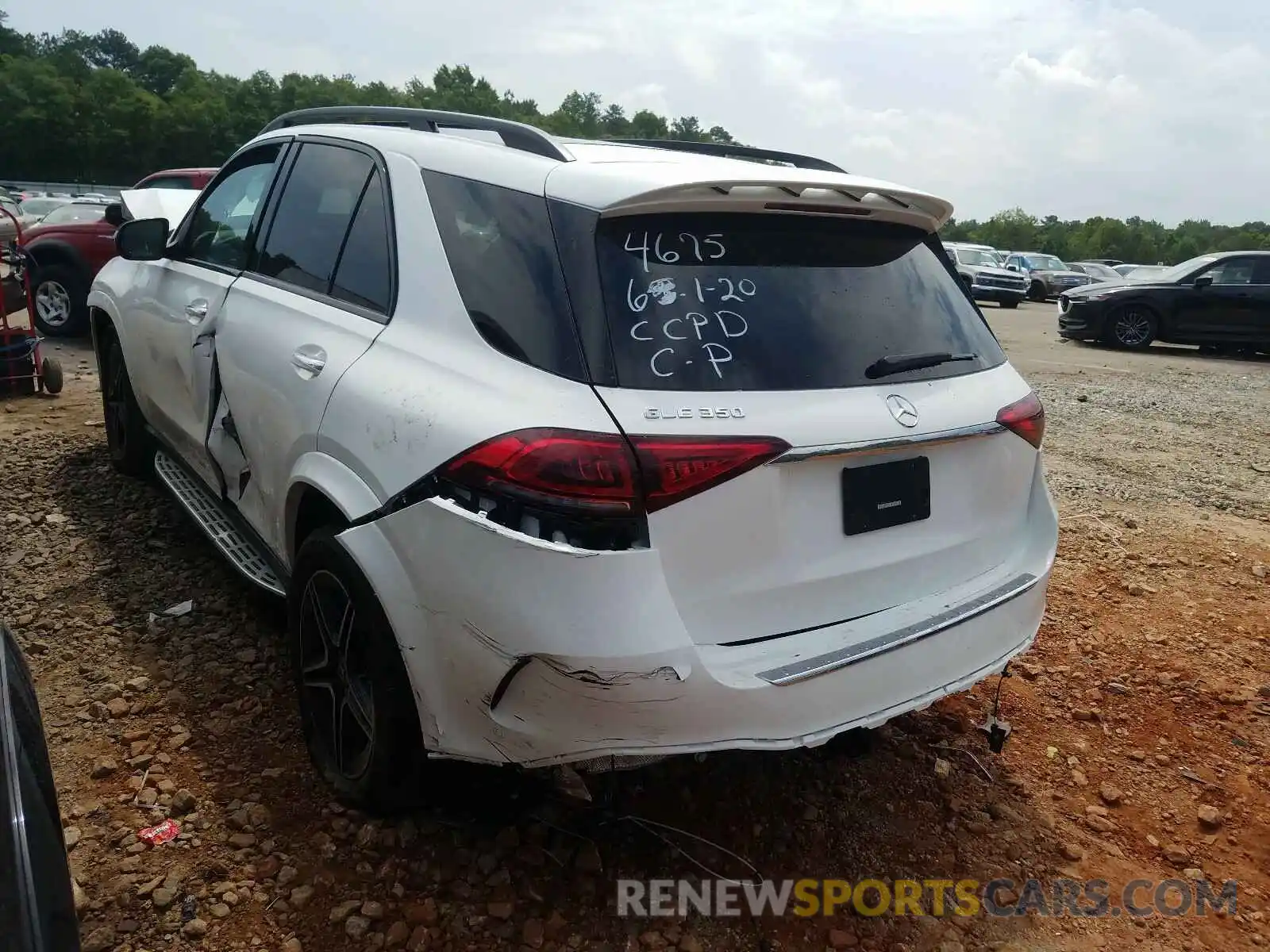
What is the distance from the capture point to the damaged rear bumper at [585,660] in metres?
1.89

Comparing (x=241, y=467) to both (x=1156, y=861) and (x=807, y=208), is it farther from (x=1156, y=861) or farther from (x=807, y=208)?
(x=1156, y=861)

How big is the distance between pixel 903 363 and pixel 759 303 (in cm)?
45

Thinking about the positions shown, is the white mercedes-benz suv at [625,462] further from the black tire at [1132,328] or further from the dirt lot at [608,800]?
the black tire at [1132,328]

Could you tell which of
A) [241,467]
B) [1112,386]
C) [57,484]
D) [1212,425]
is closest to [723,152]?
[241,467]

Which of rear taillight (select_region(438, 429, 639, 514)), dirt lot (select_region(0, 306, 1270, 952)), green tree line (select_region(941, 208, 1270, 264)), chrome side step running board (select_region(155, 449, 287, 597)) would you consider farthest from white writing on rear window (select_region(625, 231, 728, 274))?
green tree line (select_region(941, 208, 1270, 264))

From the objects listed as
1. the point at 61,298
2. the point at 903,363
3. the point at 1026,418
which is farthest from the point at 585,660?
the point at 61,298

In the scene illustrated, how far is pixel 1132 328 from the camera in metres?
15.3

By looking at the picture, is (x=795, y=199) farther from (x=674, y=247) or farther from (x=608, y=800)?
(x=608, y=800)

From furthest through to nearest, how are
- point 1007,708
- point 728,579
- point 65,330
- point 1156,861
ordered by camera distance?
point 65,330 < point 1007,708 < point 1156,861 < point 728,579

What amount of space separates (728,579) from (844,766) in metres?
1.27

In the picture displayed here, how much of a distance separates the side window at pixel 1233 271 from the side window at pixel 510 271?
52.5ft

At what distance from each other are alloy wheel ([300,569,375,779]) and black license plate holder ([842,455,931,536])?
125 cm

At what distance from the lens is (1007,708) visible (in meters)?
3.42

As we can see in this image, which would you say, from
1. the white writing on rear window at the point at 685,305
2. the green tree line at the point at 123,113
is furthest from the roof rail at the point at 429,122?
the green tree line at the point at 123,113
